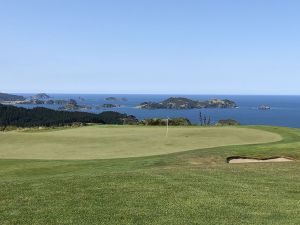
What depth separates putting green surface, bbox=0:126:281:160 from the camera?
2802 cm

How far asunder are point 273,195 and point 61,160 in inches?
557

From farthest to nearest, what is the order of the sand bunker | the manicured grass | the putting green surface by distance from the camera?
the putting green surface → the sand bunker → the manicured grass

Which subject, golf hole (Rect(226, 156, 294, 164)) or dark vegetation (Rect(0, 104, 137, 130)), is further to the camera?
dark vegetation (Rect(0, 104, 137, 130))

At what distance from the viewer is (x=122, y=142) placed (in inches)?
1286

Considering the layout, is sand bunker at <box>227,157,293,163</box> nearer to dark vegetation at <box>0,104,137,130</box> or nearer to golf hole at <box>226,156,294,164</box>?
golf hole at <box>226,156,294,164</box>

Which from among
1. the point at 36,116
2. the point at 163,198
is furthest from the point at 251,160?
the point at 36,116

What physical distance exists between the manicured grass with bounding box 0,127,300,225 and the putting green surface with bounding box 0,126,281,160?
310 inches

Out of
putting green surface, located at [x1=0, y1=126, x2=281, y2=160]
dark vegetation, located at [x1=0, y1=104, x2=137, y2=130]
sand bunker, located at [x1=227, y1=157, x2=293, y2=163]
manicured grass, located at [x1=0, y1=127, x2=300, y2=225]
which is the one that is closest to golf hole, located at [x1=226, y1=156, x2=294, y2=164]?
sand bunker, located at [x1=227, y1=157, x2=293, y2=163]

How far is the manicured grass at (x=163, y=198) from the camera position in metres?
11.7

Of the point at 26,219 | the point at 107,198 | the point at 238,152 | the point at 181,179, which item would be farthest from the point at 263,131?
the point at 26,219

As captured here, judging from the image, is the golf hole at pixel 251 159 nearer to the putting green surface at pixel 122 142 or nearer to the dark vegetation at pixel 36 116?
the putting green surface at pixel 122 142

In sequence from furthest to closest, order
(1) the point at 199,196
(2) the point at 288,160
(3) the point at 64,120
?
(3) the point at 64,120 → (2) the point at 288,160 → (1) the point at 199,196

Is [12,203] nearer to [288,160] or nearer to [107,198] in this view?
[107,198]

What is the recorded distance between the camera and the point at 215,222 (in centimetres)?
1141
